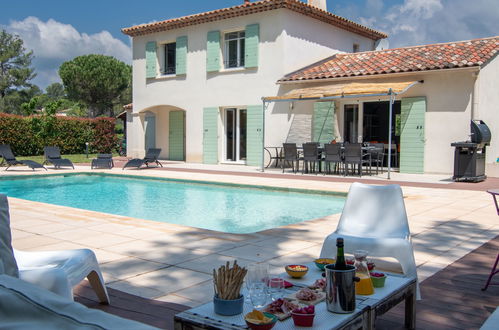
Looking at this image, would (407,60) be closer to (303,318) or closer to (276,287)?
(276,287)

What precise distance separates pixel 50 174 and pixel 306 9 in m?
9.89

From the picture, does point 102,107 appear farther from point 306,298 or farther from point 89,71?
point 306,298

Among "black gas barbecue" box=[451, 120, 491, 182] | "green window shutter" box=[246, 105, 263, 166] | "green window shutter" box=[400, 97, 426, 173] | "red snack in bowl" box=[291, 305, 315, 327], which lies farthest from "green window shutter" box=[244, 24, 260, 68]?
"red snack in bowl" box=[291, 305, 315, 327]

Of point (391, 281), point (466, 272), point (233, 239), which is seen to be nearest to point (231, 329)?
point (391, 281)

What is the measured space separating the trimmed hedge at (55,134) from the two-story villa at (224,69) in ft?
9.77

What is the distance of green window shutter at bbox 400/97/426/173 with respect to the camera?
1352cm

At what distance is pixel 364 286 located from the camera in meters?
2.53

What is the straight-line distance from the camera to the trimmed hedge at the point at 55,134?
19.0m

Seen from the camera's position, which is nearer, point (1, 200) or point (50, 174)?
point (1, 200)

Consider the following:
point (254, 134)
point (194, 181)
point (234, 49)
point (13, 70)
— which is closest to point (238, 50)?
point (234, 49)

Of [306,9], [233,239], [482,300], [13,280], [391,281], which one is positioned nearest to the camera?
[13,280]

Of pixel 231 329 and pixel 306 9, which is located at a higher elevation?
pixel 306 9

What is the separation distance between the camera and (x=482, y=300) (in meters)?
3.49

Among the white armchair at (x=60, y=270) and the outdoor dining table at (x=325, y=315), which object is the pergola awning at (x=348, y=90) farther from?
the white armchair at (x=60, y=270)
